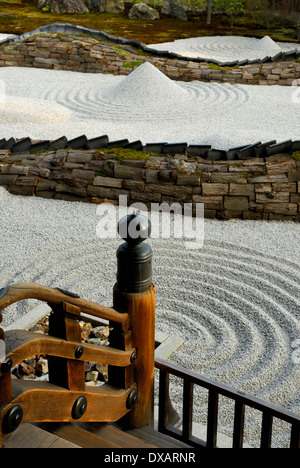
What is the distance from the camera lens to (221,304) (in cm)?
502

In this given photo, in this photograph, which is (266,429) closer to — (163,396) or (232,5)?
(163,396)

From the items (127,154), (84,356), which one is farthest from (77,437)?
(127,154)

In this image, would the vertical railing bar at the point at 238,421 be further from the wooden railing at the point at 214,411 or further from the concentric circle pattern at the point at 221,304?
the concentric circle pattern at the point at 221,304

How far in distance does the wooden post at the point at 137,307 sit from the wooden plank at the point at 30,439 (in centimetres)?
74

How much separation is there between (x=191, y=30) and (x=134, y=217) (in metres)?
23.3
